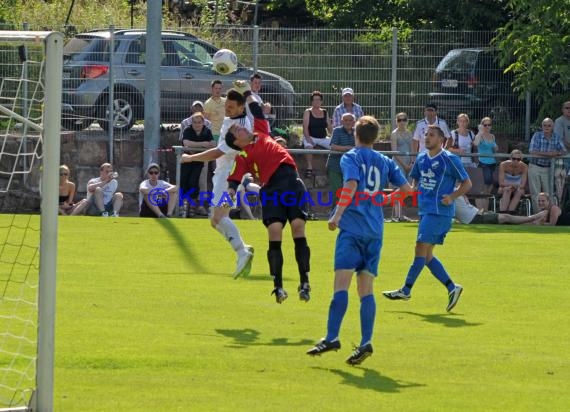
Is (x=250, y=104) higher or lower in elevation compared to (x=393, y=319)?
higher

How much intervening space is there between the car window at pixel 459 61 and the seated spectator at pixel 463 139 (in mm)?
1333

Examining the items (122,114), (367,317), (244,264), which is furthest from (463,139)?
(367,317)

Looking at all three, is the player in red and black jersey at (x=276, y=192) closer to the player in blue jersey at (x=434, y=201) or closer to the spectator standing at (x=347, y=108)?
the player in blue jersey at (x=434, y=201)

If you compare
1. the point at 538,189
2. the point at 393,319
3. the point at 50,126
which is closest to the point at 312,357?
the point at 393,319

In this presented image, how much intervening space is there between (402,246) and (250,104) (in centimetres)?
565

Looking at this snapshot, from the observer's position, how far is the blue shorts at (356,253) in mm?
9680

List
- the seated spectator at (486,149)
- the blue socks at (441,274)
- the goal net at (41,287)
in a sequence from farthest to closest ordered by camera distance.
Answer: the seated spectator at (486,149) < the blue socks at (441,274) < the goal net at (41,287)

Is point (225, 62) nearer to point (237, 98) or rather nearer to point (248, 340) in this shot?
point (237, 98)

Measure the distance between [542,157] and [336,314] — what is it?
13.5m

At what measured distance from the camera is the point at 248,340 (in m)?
10.7

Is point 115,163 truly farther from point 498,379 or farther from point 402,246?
point 498,379

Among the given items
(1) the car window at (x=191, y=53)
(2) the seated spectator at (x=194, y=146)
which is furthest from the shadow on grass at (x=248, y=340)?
(1) the car window at (x=191, y=53)

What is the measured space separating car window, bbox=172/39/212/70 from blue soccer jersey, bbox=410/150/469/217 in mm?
11095

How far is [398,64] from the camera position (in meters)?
24.1
